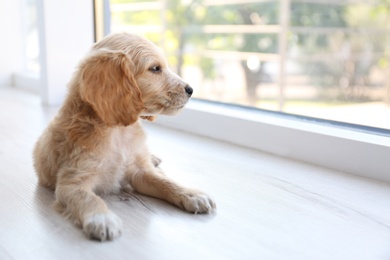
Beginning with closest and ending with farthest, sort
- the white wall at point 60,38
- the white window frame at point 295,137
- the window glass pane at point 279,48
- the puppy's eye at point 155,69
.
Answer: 1. the puppy's eye at point 155,69
2. the white window frame at point 295,137
3. the window glass pane at point 279,48
4. the white wall at point 60,38

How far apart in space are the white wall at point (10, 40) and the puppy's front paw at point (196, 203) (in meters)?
2.95

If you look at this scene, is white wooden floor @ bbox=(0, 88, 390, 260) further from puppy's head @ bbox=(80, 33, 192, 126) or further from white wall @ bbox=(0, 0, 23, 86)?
white wall @ bbox=(0, 0, 23, 86)

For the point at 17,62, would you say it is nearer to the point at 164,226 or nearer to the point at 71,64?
the point at 71,64

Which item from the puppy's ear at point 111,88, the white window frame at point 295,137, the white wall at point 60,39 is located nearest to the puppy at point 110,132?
the puppy's ear at point 111,88

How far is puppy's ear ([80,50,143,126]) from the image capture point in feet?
3.78

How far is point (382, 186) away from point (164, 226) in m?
0.70

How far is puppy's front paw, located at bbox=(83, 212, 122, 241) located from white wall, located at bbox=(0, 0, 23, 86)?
3.00 meters

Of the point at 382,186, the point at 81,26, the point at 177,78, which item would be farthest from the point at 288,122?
the point at 81,26

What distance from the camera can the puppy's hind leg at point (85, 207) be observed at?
1009 millimetres

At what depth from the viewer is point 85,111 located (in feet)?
4.05

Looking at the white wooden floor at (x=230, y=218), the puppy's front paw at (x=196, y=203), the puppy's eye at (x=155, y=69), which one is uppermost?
the puppy's eye at (x=155, y=69)

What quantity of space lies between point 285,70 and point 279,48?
0.51 ft

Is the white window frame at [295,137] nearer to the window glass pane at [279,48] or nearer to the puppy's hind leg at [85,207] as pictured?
the window glass pane at [279,48]

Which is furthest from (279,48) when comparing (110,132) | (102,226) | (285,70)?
(102,226)
